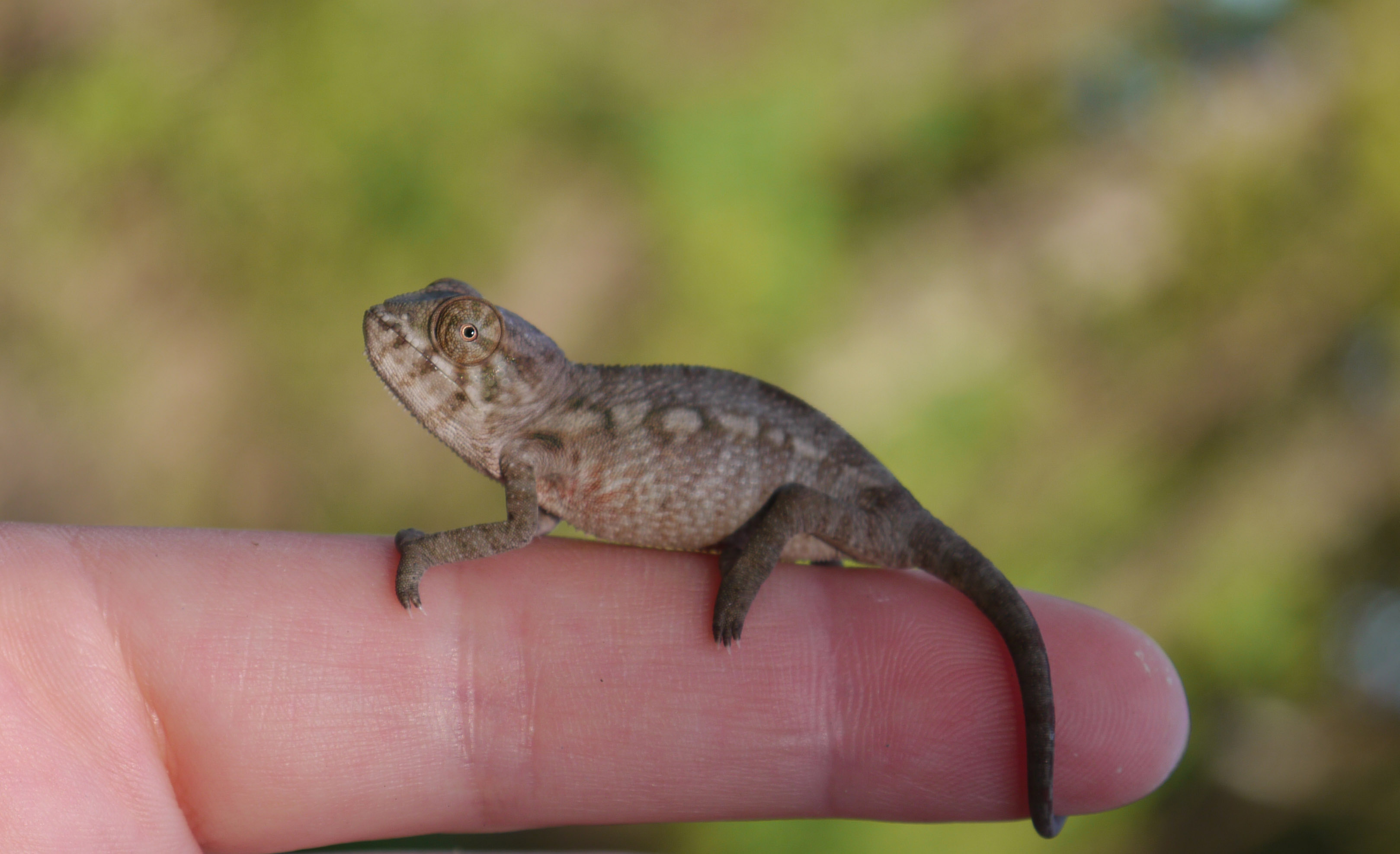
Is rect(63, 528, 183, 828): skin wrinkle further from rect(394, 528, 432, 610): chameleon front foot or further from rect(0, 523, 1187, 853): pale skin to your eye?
rect(394, 528, 432, 610): chameleon front foot

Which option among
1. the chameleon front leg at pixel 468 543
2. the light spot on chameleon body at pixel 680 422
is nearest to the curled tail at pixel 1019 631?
the light spot on chameleon body at pixel 680 422

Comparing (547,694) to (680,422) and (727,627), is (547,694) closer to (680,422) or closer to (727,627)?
(727,627)

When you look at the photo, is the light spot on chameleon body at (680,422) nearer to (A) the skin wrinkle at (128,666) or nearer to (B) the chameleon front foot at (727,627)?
(B) the chameleon front foot at (727,627)

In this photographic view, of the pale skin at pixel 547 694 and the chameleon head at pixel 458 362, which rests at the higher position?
the chameleon head at pixel 458 362

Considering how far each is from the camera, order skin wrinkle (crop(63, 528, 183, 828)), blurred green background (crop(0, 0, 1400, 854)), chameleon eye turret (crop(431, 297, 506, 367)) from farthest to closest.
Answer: blurred green background (crop(0, 0, 1400, 854)) → chameleon eye turret (crop(431, 297, 506, 367)) → skin wrinkle (crop(63, 528, 183, 828))

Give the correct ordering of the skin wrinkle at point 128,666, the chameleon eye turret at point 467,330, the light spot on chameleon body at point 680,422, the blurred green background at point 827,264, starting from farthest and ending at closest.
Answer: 1. the blurred green background at point 827,264
2. the light spot on chameleon body at point 680,422
3. the chameleon eye turret at point 467,330
4. the skin wrinkle at point 128,666

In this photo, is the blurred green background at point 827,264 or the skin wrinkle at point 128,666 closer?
the skin wrinkle at point 128,666

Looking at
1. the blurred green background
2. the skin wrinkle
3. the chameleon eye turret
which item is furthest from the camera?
the blurred green background

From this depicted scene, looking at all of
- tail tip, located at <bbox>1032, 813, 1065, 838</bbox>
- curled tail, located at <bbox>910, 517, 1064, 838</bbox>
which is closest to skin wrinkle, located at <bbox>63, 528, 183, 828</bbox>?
curled tail, located at <bbox>910, 517, 1064, 838</bbox>
